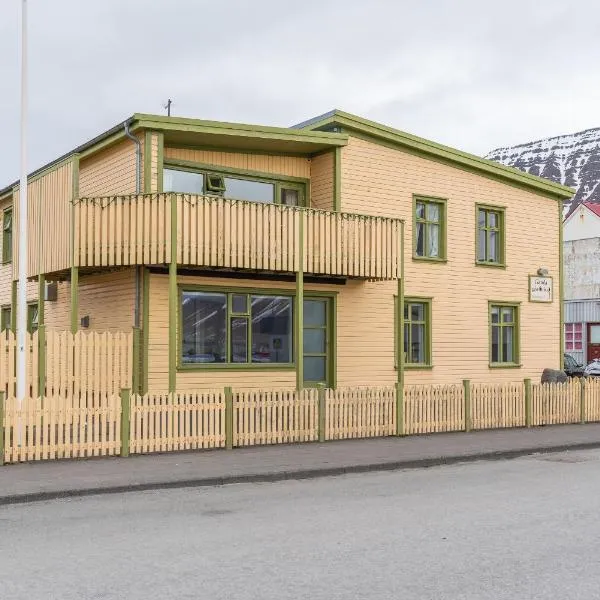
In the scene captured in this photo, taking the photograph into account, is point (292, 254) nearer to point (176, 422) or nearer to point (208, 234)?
point (208, 234)

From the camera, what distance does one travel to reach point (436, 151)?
25.5 m

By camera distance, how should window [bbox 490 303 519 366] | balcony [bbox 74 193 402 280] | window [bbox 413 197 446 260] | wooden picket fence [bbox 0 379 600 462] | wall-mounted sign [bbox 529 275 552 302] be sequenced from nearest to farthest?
wooden picket fence [bbox 0 379 600 462], balcony [bbox 74 193 402 280], window [bbox 413 197 446 260], window [bbox 490 303 519 366], wall-mounted sign [bbox 529 275 552 302]

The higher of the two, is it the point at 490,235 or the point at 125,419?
the point at 490,235

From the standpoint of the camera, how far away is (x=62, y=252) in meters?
20.0

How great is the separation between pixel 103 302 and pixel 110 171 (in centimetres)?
307

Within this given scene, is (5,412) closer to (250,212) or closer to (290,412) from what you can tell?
(290,412)

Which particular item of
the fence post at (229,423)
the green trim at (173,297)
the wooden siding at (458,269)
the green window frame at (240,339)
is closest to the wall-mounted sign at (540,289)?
the wooden siding at (458,269)

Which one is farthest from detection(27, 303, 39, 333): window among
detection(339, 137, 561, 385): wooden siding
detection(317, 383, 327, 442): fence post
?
detection(317, 383, 327, 442): fence post

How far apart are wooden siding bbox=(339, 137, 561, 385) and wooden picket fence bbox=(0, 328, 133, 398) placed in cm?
765

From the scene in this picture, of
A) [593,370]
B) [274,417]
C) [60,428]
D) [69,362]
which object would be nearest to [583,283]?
Answer: [593,370]

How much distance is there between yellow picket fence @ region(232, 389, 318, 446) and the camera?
53.9ft

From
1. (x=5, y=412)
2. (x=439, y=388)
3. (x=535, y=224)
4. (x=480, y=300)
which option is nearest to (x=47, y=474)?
(x=5, y=412)

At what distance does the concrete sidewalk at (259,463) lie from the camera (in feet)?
39.7

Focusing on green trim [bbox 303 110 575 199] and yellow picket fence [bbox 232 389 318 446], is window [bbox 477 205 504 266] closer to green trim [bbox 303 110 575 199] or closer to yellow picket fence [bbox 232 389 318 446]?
green trim [bbox 303 110 575 199]
